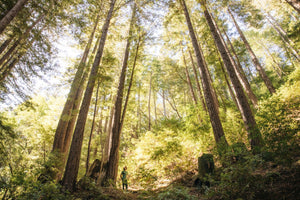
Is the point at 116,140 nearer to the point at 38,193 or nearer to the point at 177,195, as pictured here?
the point at 38,193

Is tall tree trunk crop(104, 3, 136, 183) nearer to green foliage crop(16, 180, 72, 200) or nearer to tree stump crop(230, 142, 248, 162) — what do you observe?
green foliage crop(16, 180, 72, 200)

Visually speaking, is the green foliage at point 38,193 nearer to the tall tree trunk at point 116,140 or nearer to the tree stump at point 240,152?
A: the tall tree trunk at point 116,140

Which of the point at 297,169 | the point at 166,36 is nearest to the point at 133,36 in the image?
the point at 166,36

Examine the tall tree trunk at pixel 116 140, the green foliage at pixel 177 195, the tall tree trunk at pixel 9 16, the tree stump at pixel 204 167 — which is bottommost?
the green foliage at pixel 177 195

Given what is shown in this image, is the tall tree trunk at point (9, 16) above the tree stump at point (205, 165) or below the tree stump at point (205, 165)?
above

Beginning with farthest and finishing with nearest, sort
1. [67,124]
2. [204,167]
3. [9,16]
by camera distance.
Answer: [67,124] < [204,167] < [9,16]

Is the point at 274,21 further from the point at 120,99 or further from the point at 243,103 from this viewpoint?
the point at 120,99

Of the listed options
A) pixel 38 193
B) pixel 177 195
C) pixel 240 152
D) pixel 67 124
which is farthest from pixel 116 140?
pixel 240 152

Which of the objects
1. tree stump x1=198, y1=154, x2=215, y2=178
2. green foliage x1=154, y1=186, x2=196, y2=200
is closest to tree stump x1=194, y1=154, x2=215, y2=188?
tree stump x1=198, y1=154, x2=215, y2=178

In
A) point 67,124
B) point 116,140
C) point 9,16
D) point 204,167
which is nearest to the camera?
point 9,16

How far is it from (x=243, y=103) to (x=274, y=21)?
20.0 m

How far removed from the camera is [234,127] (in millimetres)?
6750

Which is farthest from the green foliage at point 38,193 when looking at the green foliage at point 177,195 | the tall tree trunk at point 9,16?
the tall tree trunk at point 9,16

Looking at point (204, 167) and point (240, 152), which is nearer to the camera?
point (240, 152)
